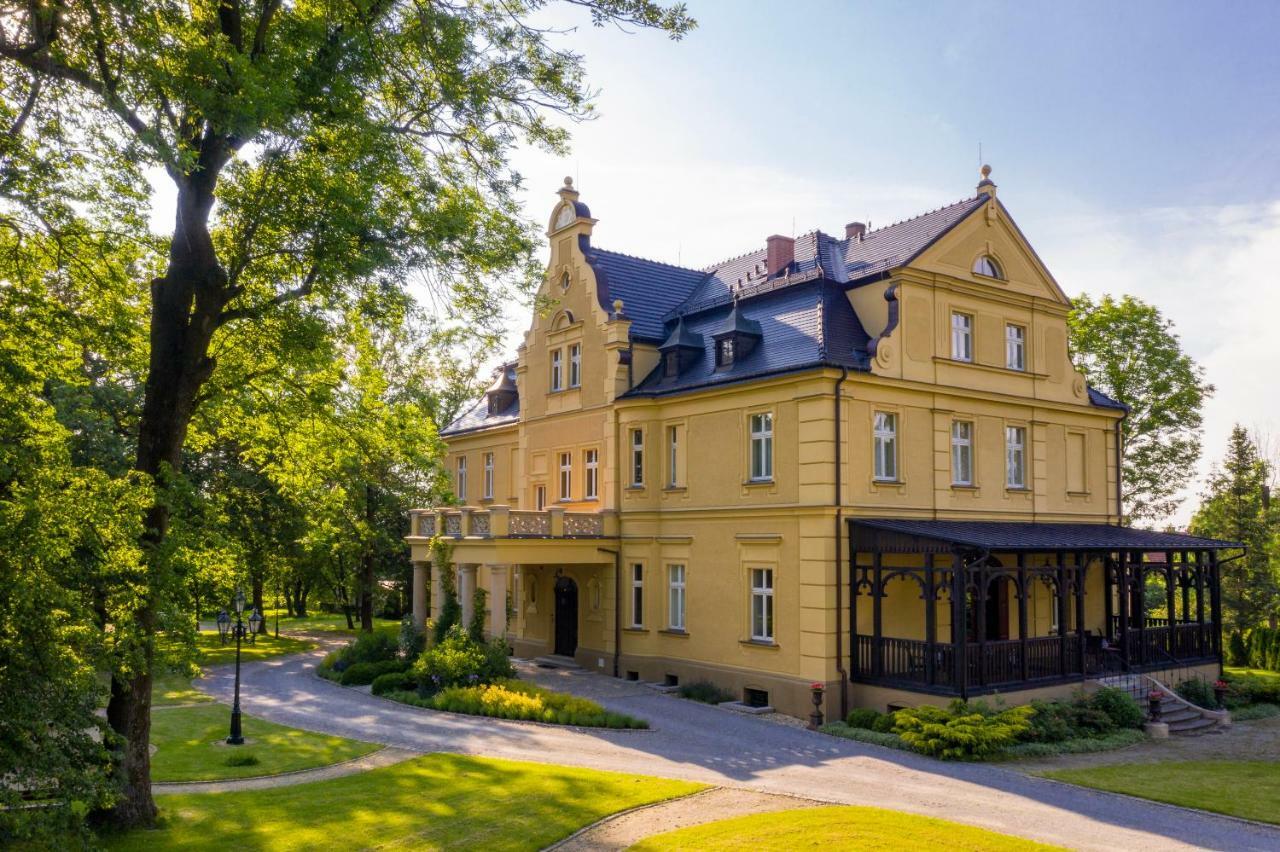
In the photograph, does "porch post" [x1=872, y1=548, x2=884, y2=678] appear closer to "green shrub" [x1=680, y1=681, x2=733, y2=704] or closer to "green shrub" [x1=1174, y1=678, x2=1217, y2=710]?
"green shrub" [x1=680, y1=681, x2=733, y2=704]

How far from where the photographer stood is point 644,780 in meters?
15.8

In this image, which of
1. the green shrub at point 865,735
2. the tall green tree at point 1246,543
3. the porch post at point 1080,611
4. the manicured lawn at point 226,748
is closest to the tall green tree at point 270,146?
the manicured lawn at point 226,748

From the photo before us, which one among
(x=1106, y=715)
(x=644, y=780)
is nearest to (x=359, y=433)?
(x=644, y=780)

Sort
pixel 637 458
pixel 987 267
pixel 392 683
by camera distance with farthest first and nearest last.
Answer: pixel 637 458, pixel 987 267, pixel 392 683

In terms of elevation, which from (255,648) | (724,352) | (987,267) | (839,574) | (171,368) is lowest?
(255,648)

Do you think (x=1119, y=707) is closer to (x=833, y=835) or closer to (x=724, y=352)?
(x=833, y=835)

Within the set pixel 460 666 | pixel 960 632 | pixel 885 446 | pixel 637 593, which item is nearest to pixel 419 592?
pixel 460 666

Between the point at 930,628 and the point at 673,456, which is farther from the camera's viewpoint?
the point at 673,456

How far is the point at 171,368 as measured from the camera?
44.3ft

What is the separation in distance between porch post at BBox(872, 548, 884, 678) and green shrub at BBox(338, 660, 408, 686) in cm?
1281

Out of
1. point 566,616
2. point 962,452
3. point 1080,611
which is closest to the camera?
point 1080,611

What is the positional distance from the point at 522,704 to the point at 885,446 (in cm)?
1035

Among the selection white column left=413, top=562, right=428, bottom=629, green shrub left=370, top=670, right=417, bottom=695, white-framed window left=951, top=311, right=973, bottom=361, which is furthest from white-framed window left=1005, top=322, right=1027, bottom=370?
white column left=413, top=562, right=428, bottom=629

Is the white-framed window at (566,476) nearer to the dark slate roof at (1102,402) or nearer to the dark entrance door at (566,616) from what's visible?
the dark entrance door at (566,616)
